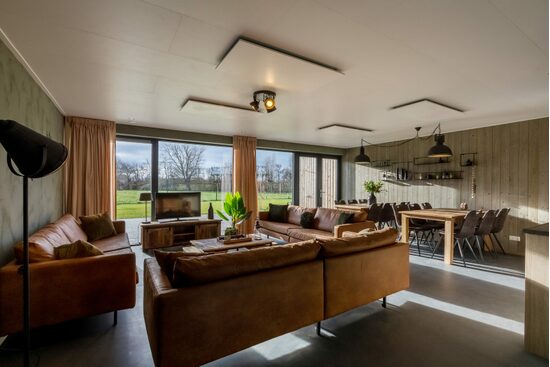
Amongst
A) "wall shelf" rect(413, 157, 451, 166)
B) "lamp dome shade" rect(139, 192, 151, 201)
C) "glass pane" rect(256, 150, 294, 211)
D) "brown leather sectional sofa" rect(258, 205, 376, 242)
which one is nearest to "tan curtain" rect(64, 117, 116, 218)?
"lamp dome shade" rect(139, 192, 151, 201)

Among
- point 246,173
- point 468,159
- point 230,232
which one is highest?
point 468,159

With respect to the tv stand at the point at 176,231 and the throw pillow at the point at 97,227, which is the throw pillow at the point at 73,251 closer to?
the throw pillow at the point at 97,227

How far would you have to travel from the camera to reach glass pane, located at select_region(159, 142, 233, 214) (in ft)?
19.2

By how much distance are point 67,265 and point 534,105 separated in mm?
5937

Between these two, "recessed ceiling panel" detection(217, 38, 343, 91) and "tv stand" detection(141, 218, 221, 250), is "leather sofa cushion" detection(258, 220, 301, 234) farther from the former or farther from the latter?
"recessed ceiling panel" detection(217, 38, 343, 91)

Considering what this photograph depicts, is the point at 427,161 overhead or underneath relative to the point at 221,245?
overhead

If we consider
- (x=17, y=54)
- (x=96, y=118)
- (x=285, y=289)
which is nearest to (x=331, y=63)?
(x=285, y=289)

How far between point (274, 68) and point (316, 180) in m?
5.78

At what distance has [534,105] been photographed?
3.95m

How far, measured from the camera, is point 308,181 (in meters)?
8.01

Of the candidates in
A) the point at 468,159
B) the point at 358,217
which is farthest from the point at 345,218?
the point at 468,159

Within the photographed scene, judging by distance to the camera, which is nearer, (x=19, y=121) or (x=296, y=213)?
(x=19, y=121)

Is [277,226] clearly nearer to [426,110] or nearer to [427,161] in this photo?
[426,110]

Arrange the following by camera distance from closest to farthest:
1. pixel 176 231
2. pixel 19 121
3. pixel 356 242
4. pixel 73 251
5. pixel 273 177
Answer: pixel 73 251 → pixel 356 242 → pixel 19 121 → pixel 176 231 → pixel 273 177
